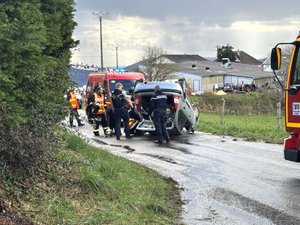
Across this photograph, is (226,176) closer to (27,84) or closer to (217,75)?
(27,84)

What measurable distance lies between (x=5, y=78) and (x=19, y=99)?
0.96 meters

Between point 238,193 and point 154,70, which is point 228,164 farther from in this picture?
point 154,70

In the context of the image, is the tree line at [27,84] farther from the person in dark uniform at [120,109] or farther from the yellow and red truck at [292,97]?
the person in dark uniform at [120,109]

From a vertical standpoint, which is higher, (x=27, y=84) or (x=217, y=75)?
(x=27, y=84)

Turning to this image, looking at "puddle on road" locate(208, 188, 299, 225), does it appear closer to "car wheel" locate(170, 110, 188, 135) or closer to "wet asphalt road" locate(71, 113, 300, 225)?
"wet asphalt road" locate(71, 113, 300, 225)

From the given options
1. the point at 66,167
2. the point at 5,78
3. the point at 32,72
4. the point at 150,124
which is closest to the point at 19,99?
the point at 32,72

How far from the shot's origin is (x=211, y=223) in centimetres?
641

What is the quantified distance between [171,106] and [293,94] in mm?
7800

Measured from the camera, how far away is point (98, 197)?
6531 mm

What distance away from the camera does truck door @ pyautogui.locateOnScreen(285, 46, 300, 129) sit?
9.07 metres

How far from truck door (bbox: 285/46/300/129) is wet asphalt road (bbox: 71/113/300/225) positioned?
1042mm

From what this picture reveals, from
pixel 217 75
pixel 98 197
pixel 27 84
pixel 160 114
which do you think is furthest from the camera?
pixel 217 75

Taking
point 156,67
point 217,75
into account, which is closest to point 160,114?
point 156,67

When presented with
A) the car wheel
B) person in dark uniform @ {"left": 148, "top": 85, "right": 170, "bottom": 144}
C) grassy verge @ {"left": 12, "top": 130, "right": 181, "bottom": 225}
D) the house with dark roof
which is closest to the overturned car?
the car wheel
